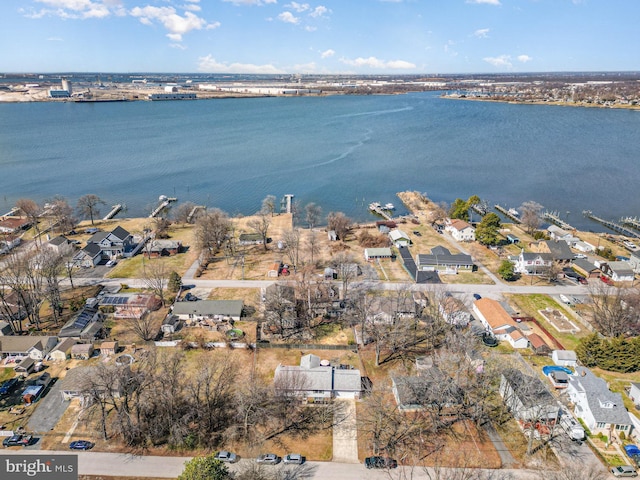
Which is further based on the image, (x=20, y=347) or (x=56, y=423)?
(x=20, y=347)

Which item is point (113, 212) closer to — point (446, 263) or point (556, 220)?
point (446, 263)

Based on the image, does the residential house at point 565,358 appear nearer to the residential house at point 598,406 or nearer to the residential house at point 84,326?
the residential house at point 598,406

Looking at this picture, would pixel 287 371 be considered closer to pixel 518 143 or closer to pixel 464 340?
pixel 464 340

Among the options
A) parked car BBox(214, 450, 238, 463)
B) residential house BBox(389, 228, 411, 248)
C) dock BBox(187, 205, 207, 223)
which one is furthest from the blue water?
parked car BBox(214, 450, 238, 463)

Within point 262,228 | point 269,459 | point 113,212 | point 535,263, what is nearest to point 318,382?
point 269,459

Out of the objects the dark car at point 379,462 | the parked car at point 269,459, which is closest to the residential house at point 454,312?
the dark car at point 379,462

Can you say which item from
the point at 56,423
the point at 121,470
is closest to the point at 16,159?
the point at 56,423
